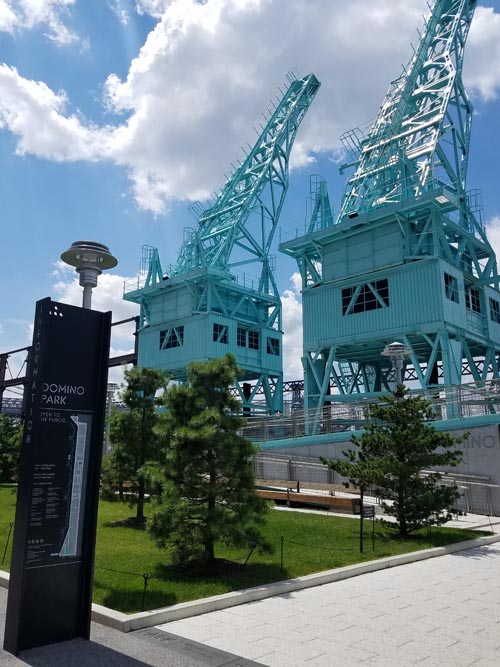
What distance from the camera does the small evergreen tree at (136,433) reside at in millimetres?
17422

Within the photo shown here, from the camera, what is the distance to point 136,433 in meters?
17.8

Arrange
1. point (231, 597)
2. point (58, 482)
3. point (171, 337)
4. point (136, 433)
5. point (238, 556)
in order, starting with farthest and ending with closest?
point (171, 337) < point (136, 433) < point (238, 556) < point (231, 597) < point (58, 482)

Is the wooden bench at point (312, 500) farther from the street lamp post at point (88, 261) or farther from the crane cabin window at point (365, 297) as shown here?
the crane cabin window at point (365, 297)

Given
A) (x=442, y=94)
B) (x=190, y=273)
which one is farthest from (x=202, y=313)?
(x=442, y=94)

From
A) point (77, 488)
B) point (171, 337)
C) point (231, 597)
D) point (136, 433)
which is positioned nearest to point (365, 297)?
point (136, 433)

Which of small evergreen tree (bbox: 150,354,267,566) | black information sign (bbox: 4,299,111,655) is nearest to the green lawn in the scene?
small evergreen tree (bbox: 150,354,267,566)

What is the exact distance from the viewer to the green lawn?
29.7 feet

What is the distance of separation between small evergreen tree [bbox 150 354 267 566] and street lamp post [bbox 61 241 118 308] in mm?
3686

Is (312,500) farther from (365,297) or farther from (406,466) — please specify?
(365,297)

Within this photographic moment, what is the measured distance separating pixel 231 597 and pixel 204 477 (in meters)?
2.54

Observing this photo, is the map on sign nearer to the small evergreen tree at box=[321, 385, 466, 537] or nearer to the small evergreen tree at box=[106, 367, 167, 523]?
the small evergreen tree at box=[321, 385, 466, 537]

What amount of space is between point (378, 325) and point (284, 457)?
1172 cm

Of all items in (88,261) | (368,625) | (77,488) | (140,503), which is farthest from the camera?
(140,503)

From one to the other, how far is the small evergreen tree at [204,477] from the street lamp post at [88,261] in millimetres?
3686
